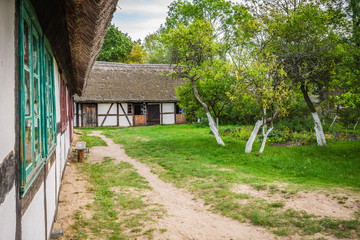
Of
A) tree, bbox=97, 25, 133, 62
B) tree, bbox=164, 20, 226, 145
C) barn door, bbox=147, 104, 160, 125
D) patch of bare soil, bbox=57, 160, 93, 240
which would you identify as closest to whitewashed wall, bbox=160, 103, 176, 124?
barn door, bbox=147, 104, 160, 125

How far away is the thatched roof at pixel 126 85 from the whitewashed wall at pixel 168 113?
788 mm

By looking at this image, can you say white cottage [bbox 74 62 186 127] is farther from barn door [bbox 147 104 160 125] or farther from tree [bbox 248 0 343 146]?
tree [bbox 248 0 343 146]

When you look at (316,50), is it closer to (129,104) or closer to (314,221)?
(314,221)

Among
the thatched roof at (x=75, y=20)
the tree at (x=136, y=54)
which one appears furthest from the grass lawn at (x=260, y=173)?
the tree at (x=136, y=54)

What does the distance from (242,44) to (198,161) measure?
4.93m

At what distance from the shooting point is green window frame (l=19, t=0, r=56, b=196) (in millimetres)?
2104

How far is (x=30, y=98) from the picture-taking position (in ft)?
8.73

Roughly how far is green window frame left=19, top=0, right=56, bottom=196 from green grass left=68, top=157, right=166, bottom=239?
73.6 inches

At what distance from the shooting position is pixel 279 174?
28.0 feet

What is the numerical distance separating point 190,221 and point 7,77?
419cm

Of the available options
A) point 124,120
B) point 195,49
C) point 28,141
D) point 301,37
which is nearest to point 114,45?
point 124,120

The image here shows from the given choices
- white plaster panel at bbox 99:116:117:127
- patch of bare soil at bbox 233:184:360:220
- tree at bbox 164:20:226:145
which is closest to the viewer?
patch of bare soil at bbox 233:184:360:220

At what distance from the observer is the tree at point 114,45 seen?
3256 cm

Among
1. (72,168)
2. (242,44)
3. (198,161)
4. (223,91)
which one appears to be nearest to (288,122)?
(223,91)
